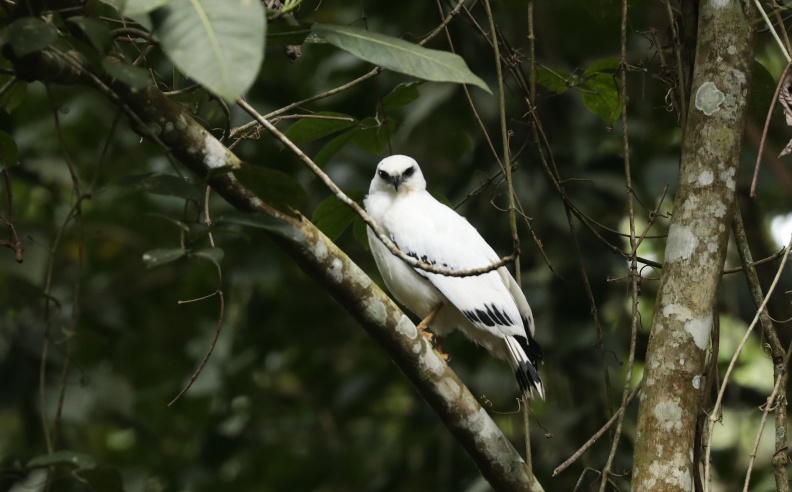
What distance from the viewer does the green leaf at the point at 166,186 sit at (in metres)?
2.07

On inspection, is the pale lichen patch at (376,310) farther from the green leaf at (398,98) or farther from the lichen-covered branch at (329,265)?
the green leaf at (398,98)

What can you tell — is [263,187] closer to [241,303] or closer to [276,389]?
[241,303]

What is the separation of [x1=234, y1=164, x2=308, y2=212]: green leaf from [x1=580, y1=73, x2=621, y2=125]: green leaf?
4.74 ft

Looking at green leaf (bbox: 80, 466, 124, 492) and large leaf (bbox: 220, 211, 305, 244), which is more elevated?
large leaf (bbox: 220, 211, 305, 244)

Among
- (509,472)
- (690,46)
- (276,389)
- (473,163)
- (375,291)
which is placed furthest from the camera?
(276,389)

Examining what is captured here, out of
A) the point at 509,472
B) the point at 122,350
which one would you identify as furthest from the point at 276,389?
the point at 509,472

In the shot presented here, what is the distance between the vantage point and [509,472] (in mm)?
2773

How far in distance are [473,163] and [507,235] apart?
0.42 meters

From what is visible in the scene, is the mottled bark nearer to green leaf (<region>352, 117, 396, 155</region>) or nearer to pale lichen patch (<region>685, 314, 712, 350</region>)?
pale lichen patch (<region>685, 314, 712, 350</region>)

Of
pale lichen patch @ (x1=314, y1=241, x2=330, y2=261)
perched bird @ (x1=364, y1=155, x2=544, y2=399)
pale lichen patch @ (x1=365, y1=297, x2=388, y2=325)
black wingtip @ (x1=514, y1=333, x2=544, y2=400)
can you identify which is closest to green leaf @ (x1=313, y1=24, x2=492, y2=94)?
pale lichen patch @ (x1=314, y1=241, x2=330, y2=261)

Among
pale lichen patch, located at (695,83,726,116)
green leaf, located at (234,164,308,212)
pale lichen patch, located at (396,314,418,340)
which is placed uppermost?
pale lichen patch, located at (695,83,726,116)

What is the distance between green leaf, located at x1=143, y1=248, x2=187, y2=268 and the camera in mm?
1894

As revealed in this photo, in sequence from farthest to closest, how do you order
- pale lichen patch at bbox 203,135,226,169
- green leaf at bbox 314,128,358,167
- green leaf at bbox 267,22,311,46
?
green leaf at bbox 314,128,358,167, pale lichen patch at bbox 203,135,226,169, green leaf at bbox 267,22,311,46

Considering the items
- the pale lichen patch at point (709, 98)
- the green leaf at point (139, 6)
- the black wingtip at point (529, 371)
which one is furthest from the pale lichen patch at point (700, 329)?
the green leaf at point (139, 6)
